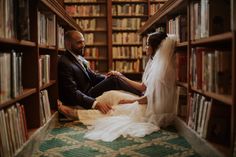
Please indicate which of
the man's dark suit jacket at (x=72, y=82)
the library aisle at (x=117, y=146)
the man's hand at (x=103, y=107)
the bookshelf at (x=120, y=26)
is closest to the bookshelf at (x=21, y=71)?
the library aisle at (x=117, y=146)

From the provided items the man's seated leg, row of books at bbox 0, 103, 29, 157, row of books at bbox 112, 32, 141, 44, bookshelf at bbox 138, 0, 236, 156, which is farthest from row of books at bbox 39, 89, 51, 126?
row of books at bbox 112, 32, 141, 44

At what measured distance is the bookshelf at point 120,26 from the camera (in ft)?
21.4

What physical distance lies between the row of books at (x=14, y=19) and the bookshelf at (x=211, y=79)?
1136 mm

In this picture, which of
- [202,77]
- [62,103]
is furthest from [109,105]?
[202,77]

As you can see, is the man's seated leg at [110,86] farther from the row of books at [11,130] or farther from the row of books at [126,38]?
the row of books at [126,38]

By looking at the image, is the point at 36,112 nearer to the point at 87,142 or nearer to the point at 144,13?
the point at 87,142

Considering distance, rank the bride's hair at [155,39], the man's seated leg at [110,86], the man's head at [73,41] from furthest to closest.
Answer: the man's head at [73,41]
the man's seated leg at [110,86]
the bride's hair at [155,39]

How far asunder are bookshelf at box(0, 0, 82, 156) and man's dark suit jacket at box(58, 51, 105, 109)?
306 mm

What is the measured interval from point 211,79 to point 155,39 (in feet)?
4.26

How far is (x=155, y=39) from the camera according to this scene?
3088 millimetres

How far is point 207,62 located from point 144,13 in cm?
482

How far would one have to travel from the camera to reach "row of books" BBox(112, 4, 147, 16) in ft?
21.4

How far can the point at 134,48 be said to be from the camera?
6512mm

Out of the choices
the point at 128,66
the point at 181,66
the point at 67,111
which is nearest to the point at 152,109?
the point at 181,66
